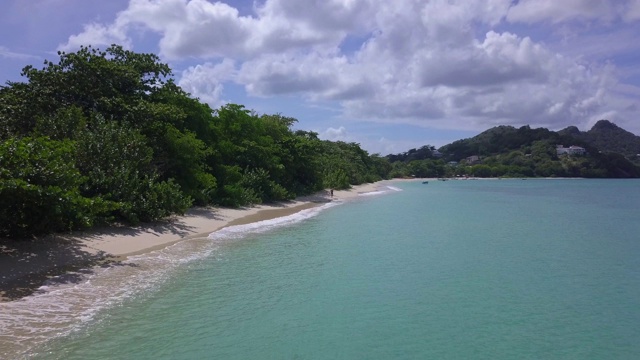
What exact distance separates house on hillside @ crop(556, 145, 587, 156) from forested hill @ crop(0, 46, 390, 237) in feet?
498

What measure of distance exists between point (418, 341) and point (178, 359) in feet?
16.1

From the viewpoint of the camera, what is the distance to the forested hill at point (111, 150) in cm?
1425

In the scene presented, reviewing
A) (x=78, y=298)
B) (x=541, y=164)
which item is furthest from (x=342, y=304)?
(x=541, y=164)

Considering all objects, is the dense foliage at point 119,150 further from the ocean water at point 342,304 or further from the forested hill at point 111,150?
Result: the ocean water at point 342,304

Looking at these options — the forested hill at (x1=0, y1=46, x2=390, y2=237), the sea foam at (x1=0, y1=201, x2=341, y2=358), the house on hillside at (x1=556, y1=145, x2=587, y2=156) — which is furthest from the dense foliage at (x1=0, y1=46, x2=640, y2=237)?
the house on hillside at (x1=556, y1=145, x2=587, y2=156)

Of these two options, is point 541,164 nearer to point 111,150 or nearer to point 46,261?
point 111,150

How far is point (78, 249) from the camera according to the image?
16.5m

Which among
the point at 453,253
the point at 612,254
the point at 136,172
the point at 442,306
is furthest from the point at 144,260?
the point at 612,254

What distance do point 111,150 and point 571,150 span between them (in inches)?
6793

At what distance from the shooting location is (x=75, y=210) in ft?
50.4

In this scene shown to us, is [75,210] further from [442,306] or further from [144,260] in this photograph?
[442,306]

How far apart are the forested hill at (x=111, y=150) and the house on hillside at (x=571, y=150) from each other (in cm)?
15169

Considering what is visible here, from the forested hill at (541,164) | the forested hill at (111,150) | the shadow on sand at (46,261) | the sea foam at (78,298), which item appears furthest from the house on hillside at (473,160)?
the shadow on sand at (46,261)

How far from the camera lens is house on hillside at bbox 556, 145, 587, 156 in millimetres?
163375
